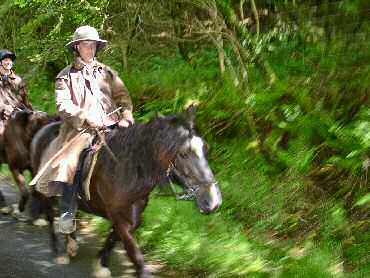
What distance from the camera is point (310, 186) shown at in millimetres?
6254

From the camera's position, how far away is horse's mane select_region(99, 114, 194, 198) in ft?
14.2

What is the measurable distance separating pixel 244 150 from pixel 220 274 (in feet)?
9.10

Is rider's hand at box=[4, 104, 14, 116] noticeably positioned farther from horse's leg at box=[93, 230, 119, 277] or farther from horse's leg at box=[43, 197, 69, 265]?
horse's leg at box=[93, 230, 119, 277]

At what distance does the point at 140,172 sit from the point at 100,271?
4.65 ft

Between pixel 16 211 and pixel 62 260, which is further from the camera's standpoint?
pixel 16 211

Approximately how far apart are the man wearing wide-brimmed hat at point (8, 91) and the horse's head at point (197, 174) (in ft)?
16.5

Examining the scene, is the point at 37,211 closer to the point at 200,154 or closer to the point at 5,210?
the point at 5,210

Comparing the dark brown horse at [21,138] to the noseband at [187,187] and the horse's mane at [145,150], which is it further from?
the noseband at [187,187]

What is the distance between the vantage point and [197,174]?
420 cm

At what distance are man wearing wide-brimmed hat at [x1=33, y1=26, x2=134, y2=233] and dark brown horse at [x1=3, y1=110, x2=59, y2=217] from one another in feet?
6.10

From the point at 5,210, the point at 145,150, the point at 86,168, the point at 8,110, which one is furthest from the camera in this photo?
the point at 8,110

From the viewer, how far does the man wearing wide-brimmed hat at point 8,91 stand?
834 centimetres

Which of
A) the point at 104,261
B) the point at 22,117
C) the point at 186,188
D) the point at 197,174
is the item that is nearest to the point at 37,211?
the point at 22,117

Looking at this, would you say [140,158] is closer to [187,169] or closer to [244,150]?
[187,169]
